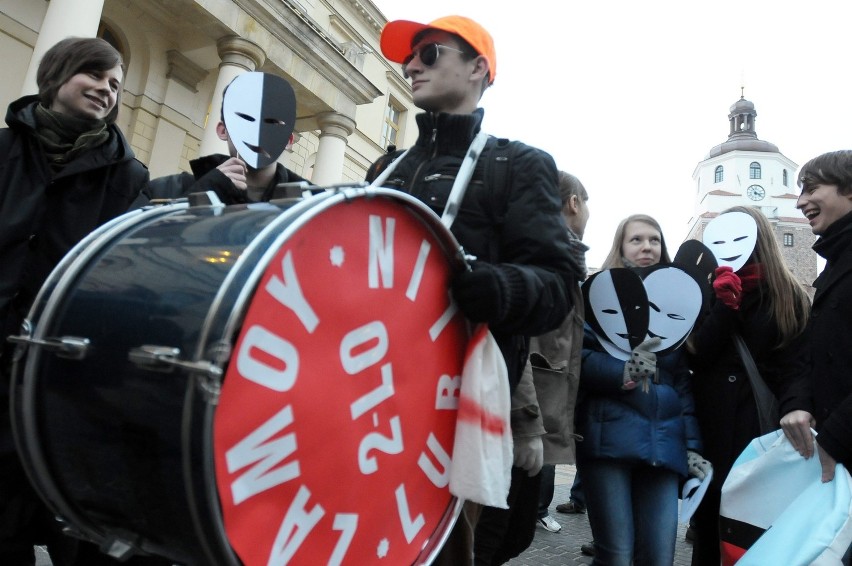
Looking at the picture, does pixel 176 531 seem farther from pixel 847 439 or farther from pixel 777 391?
pixel 777 391

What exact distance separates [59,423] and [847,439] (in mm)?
2300

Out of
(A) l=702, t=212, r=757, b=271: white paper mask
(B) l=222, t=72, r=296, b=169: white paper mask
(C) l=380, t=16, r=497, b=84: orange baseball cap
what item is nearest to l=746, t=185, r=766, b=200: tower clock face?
(A) l=702, t=212, r=757, b=271: white paper mask

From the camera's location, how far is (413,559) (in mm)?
1387

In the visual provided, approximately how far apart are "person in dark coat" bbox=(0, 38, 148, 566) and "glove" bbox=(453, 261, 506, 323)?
122 centimetres

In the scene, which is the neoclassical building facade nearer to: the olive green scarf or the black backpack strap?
the olive green scarf

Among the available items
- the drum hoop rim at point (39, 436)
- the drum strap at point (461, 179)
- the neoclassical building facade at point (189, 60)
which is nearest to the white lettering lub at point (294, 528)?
the drum hoop rim at point (39, 436)

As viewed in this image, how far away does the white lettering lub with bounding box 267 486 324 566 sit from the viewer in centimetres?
103

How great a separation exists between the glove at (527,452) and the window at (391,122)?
2008 centimetres

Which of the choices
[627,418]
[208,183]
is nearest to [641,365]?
[627,418]

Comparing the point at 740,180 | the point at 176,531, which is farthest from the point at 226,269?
the point at 740,180

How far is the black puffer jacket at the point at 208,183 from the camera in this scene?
80.0 inches

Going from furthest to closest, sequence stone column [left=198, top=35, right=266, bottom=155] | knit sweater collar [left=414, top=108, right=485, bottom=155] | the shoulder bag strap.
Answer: stone column [left=198, top=35, right=266, bottom=155]
the shoulder bag strap
knit sweater collar [left=414, top=108, right=485, bottom=155]

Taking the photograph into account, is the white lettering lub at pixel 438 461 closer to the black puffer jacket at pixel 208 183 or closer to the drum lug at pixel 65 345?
Answer: the drum lug at pixel 65 345

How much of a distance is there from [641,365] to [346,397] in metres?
1.71
